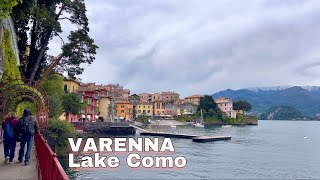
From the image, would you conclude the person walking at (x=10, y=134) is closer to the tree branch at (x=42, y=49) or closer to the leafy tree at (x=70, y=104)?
the tree branch at (x=42, y=49)

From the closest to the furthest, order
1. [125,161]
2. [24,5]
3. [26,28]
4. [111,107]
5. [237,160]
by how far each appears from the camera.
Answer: [24,5], [26,28], [125,161], [237,160], [111,107]

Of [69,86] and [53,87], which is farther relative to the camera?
[69,86]

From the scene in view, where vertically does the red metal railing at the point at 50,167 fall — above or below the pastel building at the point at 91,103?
below

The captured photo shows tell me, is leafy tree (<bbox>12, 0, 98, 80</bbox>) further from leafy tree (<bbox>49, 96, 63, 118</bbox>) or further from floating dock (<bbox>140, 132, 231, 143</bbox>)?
floating dock (<bbox>140, 132, 231, 143</bbox>)

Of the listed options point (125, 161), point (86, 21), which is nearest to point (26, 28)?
point (86, 21)

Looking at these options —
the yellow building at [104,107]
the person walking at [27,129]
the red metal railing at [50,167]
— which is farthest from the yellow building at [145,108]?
the red metal railing at [50,167]

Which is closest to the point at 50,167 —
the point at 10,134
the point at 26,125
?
the point at 26,125

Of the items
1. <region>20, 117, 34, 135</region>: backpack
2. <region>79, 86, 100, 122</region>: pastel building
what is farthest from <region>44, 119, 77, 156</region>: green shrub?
<region>79, 86, 100, 122</region>: pastel building

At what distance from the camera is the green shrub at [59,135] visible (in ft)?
120

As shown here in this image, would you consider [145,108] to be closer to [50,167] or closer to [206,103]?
[206,103]

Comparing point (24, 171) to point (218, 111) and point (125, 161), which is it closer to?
point (125, 161)

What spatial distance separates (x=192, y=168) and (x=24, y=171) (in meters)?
27.1

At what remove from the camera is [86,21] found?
37.2 m

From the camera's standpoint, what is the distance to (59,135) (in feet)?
124
